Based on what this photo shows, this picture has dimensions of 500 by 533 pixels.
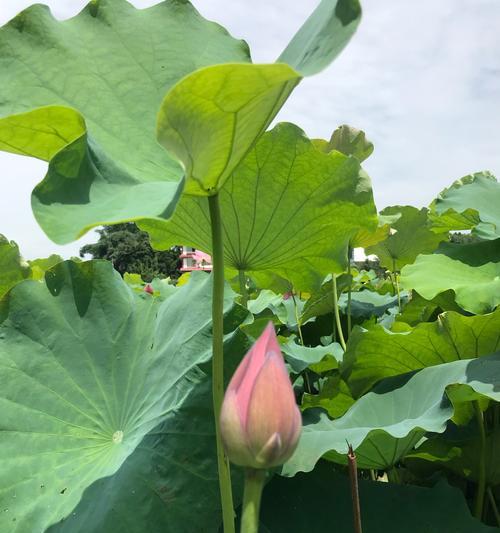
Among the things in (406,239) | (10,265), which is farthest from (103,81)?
(406,239)

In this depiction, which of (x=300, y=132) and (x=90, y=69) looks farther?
(x=300, y=132)

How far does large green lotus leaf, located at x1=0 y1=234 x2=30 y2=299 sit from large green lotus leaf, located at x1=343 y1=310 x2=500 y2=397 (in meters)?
0.84

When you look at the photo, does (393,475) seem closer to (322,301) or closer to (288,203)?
(288,203)

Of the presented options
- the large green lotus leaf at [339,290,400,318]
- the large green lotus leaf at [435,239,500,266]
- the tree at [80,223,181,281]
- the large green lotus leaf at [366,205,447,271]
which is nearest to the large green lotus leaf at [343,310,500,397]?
the large green lotus leaf at [435,239,500,266]

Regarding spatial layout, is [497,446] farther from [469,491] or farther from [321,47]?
[321,47]

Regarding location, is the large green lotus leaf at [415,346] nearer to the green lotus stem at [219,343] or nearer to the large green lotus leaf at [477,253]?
the large green lotus leaf at [477,253]

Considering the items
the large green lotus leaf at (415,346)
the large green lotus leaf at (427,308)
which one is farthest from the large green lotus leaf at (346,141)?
the large green lotus leaf at (415,346)

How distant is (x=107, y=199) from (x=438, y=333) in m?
0.65

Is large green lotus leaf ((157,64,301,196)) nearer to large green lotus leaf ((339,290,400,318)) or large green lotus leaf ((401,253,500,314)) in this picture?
large green lotus leaf ((401,253,500,314))

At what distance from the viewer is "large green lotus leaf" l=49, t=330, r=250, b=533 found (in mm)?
753

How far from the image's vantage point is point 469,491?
1.12 m

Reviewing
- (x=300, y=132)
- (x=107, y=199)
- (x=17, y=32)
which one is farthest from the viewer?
(x=300, y=132)

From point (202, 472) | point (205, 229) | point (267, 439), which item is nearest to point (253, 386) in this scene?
point (267, 439)

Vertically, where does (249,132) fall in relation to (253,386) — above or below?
above
